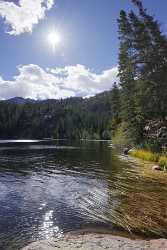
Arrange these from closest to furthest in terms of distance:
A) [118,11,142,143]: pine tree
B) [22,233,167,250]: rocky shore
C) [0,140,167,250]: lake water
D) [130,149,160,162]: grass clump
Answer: [22,233,167,250]: rocky shore → [0,140,167,250]: lake water → [130,149,160,162]: grass clump → [118,11,142,143]: pine tree

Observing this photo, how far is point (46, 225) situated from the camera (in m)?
16.0

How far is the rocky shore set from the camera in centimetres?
1238

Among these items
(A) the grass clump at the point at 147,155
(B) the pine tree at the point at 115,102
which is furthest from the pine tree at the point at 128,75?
(B) the pine tree at the point at 115,102

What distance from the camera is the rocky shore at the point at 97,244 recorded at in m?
12.4

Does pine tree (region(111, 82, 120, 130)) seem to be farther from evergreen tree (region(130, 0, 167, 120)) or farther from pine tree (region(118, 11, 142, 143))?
evergreen tree (region(130, 0, 167, 120))

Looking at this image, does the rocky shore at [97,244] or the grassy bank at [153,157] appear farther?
the grassy bank at [153,157]

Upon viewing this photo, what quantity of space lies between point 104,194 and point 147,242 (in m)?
10.0

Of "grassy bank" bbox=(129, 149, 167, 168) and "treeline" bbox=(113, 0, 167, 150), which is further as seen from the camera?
"treeline" bbox=(113, 0, 167, 150)

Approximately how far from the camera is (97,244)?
12.8 m

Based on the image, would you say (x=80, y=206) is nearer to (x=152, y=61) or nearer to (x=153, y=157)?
(x=153, y=157)

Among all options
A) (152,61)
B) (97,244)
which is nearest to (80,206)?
(97,244)

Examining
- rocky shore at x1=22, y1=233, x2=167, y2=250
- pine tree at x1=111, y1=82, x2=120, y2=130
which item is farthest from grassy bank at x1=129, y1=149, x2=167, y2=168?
pine tree at x1=111, y1=82, x2=120, y2=130

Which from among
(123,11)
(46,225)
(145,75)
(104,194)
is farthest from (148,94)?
(46,225)

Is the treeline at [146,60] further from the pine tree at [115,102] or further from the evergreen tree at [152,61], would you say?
the pine tree at [115,102]
